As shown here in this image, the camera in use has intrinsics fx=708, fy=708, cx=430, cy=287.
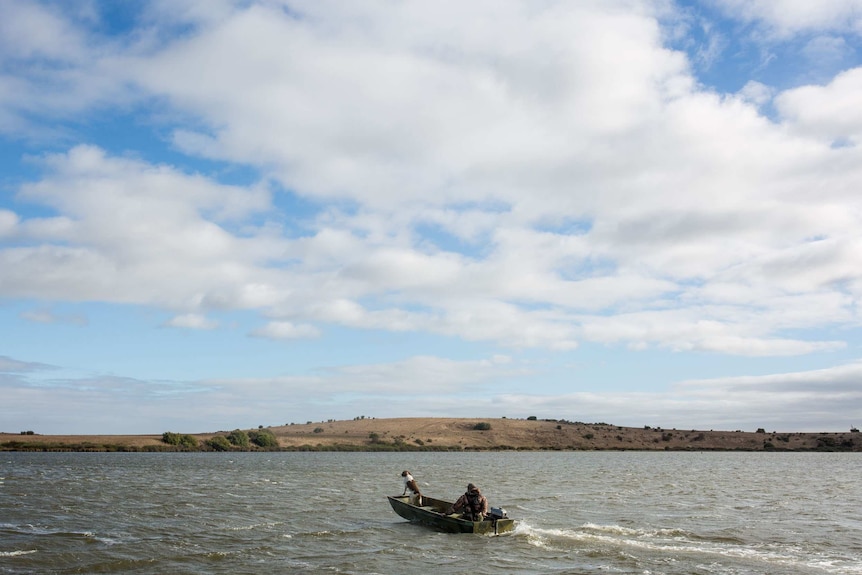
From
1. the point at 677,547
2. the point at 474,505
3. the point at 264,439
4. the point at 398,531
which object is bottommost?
the point at 398,531

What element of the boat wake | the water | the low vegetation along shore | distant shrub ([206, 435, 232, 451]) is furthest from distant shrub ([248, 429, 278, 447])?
the boat wake

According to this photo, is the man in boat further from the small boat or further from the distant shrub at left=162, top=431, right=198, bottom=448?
the distant shrub at left=162, top=431, right=198, bottom=448

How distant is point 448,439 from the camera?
176m

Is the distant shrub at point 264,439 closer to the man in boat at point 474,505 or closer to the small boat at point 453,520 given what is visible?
the small boat at point 453,520

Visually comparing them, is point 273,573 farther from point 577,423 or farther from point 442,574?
point 577,423

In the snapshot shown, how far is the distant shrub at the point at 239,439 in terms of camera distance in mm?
158125

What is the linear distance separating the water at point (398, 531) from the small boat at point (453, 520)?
0.47 m

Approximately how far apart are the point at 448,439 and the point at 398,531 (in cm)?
14554

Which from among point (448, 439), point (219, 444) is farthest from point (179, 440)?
point (448, 439)

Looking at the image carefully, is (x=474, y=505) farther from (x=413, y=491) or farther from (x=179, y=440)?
(x=179, y=440)

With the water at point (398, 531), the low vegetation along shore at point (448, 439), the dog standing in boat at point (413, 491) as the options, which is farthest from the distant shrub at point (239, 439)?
the dog standing in boat at point (413, 491)

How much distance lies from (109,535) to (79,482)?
107 feet

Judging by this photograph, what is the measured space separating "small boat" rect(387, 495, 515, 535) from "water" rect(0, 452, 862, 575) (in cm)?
47

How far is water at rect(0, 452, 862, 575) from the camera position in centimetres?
2500
